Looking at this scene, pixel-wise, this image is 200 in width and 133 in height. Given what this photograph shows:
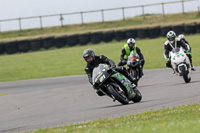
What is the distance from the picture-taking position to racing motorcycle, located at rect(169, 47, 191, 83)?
14109 mm

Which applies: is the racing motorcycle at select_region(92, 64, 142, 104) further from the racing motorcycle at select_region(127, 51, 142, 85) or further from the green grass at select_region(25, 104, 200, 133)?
the racing motorcycle at select_region(127, 51, 142, 85)

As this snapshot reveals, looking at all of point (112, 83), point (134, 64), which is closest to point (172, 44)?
point (134, 64)

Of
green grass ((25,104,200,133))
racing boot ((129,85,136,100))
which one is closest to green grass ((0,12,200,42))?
racing boot ((129,85,136,100))

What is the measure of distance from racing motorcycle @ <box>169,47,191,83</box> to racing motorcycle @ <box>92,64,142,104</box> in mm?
3662

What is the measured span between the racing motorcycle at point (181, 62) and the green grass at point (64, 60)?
6.97m

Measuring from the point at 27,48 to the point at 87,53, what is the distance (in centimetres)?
2606

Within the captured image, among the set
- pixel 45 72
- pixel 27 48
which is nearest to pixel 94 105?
pixel 45 72

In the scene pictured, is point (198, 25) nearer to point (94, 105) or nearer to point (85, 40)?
point (85, 40)

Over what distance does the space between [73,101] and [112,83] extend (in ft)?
9.18

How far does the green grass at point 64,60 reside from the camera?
23739 mm

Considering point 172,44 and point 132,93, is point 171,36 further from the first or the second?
point 132,93

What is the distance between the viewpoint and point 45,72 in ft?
80.0

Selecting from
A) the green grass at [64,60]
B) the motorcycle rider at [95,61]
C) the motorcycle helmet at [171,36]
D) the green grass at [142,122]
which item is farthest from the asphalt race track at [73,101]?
the green grass at [64,60]

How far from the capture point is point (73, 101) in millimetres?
13055
